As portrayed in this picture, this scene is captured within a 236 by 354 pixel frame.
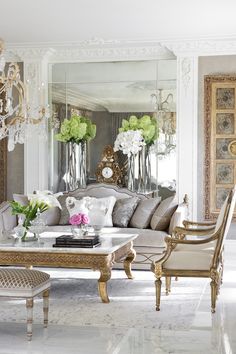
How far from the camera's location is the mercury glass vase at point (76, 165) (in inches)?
355

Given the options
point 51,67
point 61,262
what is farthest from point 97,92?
point 61,262

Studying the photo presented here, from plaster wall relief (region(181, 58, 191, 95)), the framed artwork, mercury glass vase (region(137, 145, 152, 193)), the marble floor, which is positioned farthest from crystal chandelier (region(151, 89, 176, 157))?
the marble floor

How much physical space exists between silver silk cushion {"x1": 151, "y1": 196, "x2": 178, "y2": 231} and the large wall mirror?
134 centimetres

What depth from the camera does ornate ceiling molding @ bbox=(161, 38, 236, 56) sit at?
820cm

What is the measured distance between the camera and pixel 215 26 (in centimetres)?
748

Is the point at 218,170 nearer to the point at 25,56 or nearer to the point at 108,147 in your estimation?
the point at 108,147

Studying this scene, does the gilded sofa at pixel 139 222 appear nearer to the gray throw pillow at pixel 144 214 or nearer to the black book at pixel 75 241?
the gray throw pillow at pixel 144 214

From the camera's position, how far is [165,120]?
8680mm

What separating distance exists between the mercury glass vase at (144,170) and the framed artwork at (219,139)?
33.4 inches

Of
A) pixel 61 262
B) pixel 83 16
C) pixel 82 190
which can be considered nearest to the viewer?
pixel 61 262

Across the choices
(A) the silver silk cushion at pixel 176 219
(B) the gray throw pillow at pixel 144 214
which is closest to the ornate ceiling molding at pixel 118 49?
(B) the gray throw pillow at pixel 144 214

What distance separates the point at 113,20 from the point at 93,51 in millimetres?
1562

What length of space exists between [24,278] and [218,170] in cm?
445

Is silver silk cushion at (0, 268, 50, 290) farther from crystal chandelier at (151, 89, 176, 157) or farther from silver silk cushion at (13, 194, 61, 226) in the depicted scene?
crystal chandelier at (151, 89, 176, 157)
